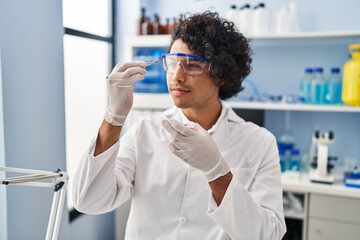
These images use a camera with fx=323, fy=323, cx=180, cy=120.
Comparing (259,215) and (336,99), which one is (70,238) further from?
(336,99)

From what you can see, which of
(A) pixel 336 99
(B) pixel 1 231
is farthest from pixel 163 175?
(A) pixel 336 99

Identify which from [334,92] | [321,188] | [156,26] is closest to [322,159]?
[321,188]

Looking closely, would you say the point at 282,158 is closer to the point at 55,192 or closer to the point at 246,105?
the point at 246,105

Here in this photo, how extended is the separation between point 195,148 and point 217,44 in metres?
0.45

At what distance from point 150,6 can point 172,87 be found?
1.83 metres

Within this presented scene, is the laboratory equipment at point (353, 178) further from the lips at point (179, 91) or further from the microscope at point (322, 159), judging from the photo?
the lips at point (179, 91)

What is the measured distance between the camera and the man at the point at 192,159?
3.11 ft

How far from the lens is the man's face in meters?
1.09

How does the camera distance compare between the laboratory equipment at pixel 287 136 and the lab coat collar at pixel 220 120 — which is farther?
the laboratory equipment at pixel 287 136

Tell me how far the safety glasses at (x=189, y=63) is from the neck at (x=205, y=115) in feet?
0.56

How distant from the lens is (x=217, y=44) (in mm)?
1171

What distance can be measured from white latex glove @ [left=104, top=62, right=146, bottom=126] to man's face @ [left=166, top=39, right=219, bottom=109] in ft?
0.51

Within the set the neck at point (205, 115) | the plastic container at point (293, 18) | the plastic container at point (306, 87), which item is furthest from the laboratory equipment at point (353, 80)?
the neck at point (205, 115)

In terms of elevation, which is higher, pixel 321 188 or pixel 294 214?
pixel 321 188
